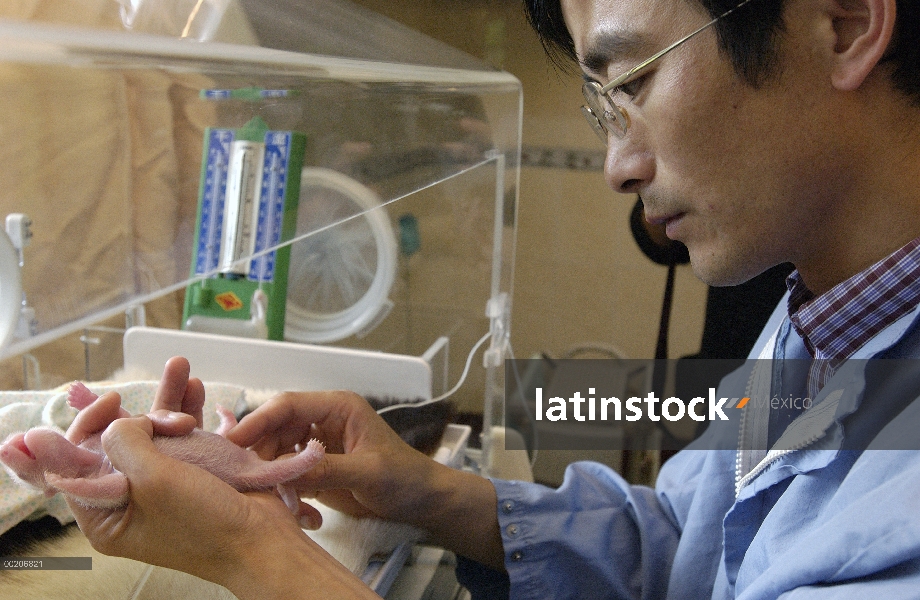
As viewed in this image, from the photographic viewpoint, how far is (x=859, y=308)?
682 millimetres

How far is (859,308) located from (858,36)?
0.84ft

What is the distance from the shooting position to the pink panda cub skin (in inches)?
21.2

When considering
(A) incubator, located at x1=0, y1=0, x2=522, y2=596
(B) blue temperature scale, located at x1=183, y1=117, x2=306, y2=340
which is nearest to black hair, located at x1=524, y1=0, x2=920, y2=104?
(A) incubator, located at x1=0, y1=0, x2=522, y2=596

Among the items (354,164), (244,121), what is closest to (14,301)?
(244,121)

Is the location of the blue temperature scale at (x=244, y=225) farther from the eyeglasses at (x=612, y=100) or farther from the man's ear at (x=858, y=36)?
the man's ear at (x=858, y=36)

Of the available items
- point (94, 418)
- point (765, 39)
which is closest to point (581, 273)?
point (765, 39)

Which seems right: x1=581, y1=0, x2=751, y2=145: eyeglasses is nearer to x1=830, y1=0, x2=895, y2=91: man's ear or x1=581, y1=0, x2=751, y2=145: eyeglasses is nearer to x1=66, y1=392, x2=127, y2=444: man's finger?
x1=830, y1=0, x2=895, y2=91: man's ear

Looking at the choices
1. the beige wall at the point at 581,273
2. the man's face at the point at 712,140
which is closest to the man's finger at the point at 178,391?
the man's face at the point at 712,140

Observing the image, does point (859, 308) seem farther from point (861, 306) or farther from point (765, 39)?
point (765, 39)

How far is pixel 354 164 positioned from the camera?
0.99 m

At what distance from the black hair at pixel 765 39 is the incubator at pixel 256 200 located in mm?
453

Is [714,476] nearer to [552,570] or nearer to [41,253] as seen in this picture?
[552,570]

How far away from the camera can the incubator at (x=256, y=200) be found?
748 mm

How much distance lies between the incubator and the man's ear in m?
0.53
